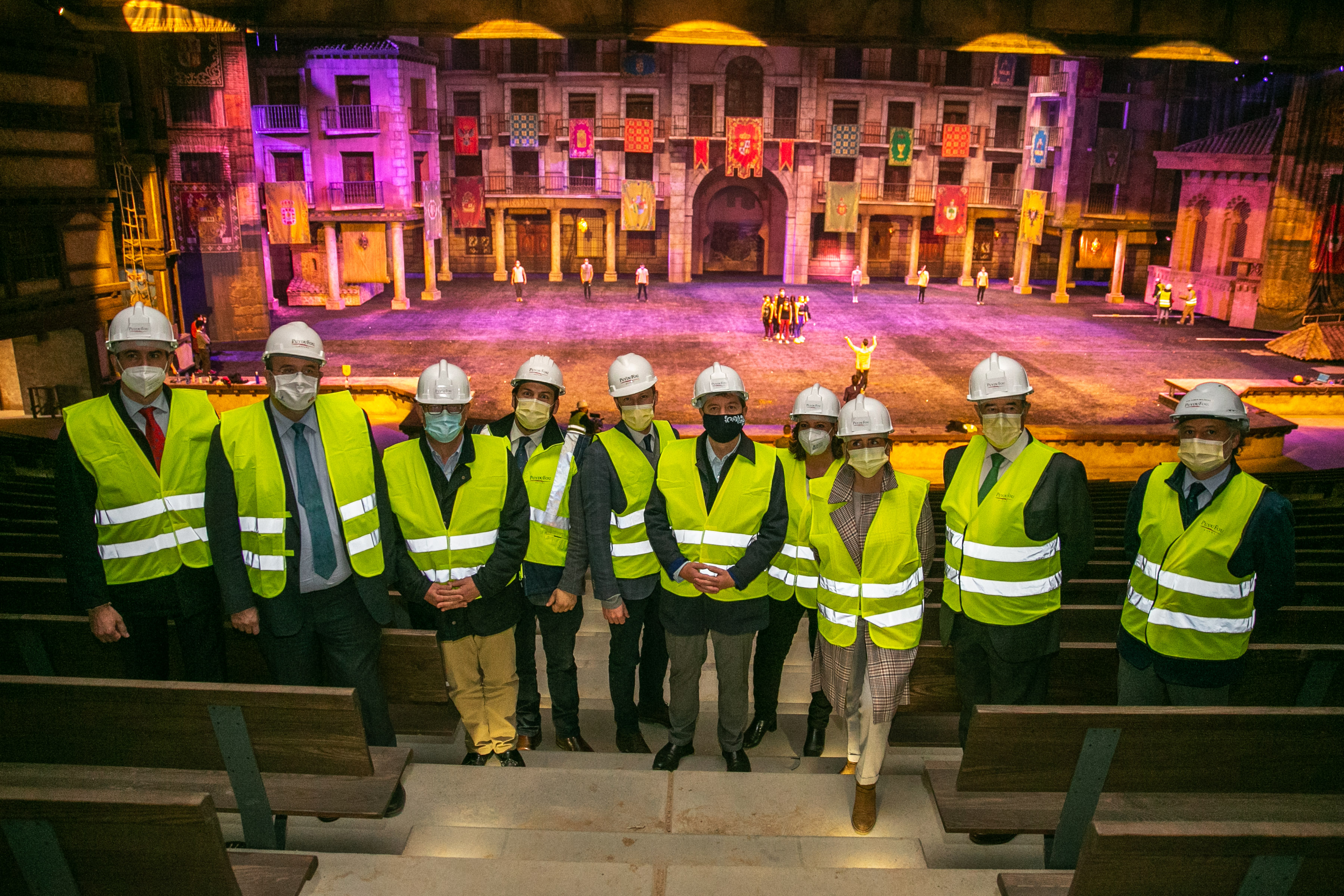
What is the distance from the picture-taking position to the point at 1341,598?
5930 mm

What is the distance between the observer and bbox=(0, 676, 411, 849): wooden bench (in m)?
3.41

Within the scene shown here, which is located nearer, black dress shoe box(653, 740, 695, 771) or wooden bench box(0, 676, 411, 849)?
wooden bench box(0, 676, 411, 849)

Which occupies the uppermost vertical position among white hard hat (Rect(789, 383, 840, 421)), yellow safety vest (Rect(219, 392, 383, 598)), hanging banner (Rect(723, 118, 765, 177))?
hanging banner (Rect(723, 118, 765, 177))

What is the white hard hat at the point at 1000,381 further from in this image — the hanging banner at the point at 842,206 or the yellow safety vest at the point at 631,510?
the hanging banner at the point at 842,206

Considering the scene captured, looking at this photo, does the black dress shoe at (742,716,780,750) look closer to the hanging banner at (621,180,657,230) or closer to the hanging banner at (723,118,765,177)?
the hanging banner at (621,180,657,230)

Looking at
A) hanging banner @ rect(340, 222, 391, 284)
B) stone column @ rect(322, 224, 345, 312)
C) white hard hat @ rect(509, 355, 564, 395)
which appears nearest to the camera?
white hard hat @ rect(509, 355, 564, 395)

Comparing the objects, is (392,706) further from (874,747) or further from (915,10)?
(915,10)

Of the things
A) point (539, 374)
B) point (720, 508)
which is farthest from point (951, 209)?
point (720, 508)

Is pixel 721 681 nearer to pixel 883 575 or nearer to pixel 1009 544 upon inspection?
pixel 883 575

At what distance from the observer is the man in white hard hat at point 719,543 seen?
201 inches

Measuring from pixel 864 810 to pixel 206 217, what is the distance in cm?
3031

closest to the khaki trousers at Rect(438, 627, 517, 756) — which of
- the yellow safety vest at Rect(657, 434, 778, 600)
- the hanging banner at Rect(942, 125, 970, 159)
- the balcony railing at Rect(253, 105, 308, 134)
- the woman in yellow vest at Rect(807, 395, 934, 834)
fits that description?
the yellow safety vest at Rect(657, 434, 778, 600)

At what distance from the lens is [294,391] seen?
4.68 meters

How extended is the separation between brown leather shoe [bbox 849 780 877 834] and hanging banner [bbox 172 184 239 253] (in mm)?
30155
